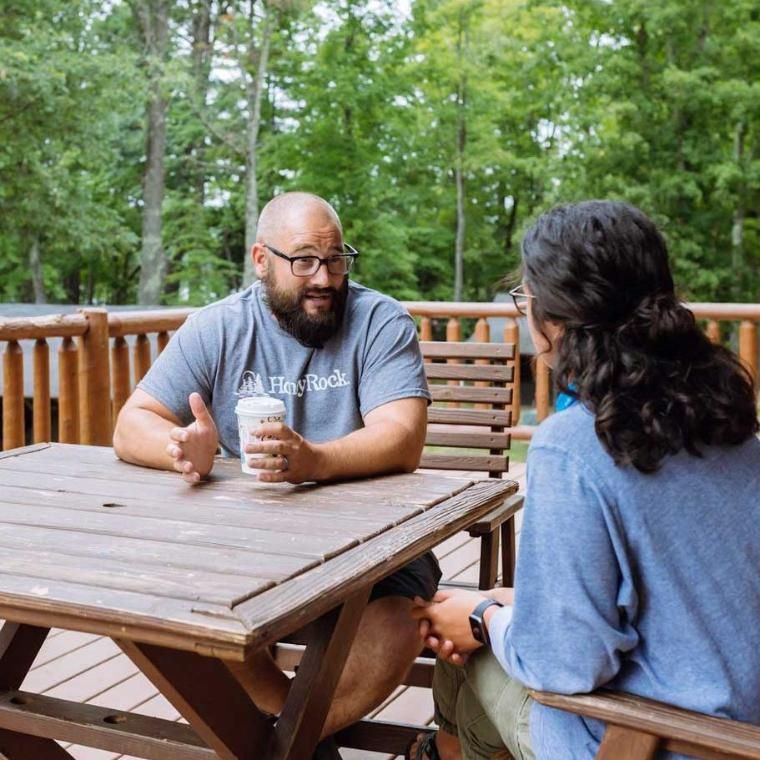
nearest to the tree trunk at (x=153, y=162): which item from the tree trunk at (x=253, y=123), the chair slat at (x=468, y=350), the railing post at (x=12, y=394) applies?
the tree trunk at (x=253, y=123)

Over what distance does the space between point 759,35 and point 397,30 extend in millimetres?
6895

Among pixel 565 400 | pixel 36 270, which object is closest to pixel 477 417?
pixel 565 400

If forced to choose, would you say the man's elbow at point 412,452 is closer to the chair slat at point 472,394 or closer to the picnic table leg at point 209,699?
the picnic table leg at point 209,699

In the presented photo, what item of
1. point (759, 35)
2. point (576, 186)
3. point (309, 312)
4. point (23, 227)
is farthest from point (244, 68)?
point (309, 312)

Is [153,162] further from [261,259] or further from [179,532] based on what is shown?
[179,532]

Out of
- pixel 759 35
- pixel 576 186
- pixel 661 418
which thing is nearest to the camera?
pixel 661 418

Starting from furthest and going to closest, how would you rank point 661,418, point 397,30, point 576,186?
point 397,30 → point 576,186 → point 661,418

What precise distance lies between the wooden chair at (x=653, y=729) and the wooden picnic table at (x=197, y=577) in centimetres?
37

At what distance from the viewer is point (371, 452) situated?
2.11 m

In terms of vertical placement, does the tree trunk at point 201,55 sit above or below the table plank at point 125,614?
above

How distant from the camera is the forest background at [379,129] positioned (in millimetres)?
16719

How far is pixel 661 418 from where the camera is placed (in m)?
1.26

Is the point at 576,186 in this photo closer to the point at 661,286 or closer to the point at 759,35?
the point at 759,35

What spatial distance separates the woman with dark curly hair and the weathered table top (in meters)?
0.32
